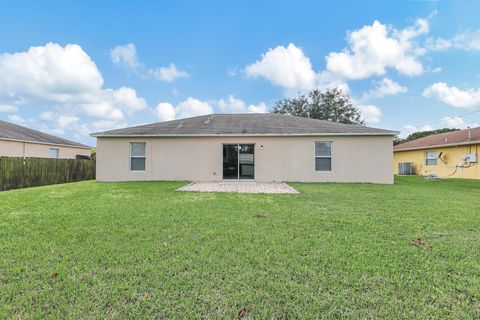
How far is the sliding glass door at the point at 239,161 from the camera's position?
41.7 ft

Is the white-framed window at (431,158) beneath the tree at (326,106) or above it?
beneath

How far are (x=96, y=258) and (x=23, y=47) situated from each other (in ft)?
57.1

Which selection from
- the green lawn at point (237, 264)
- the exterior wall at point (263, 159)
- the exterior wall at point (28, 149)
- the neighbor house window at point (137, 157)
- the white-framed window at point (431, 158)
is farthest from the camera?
the white-framed window at point (431, 158)

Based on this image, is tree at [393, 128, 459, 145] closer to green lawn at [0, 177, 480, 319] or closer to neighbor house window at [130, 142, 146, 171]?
neighbor house window at [130, 142, 146, 171]

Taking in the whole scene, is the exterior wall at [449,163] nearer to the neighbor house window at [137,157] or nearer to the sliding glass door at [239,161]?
the sliding glass door at [239,161]

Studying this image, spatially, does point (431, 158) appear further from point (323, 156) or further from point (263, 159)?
point (263, 159)

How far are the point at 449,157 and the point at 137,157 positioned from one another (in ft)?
70.3

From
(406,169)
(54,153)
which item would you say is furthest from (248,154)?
(54,153)

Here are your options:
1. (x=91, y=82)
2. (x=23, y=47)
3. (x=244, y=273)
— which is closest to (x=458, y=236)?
(x=244, y=273)

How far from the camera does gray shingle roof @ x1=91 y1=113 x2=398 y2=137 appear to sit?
40.5 feet

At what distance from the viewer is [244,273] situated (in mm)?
2809

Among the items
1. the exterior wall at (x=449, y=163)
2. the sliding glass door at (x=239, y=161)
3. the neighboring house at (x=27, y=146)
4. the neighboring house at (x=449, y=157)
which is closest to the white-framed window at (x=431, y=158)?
the neighboring house at (x=449, y=157)

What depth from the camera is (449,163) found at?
17.5 meters

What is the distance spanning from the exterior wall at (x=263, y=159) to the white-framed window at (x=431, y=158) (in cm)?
995
